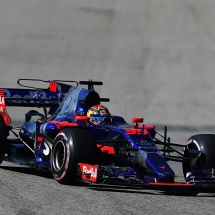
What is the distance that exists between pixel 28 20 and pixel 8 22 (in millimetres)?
688

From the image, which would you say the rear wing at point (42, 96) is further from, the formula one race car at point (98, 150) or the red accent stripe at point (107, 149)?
the red accent stripe at point (107, 149)

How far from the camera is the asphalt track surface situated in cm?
2100

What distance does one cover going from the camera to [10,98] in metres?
12.8

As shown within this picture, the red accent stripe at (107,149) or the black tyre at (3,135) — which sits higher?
the black tyre at (3,135)

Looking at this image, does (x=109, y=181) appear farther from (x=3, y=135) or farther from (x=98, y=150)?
(x=3, y=135)

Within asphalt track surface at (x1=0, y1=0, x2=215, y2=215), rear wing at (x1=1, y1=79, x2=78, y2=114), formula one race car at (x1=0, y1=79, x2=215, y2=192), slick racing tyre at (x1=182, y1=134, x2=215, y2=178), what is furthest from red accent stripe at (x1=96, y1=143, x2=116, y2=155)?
asphalt track surface at (x1=0, y1=0, x2=215, y2=215)

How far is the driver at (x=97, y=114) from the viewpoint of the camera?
11.0 m

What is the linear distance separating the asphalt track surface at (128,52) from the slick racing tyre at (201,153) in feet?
22.6

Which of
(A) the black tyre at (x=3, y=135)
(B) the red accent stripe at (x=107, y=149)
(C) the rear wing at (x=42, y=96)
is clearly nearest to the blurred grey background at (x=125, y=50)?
(C) the rear wing at (x=42, y=96)

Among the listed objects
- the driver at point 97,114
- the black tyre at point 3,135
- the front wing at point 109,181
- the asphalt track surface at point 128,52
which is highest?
the asphalt track surface at point 128,52

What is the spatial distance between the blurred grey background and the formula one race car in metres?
8.64

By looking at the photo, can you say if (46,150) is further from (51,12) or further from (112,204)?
(51,12)

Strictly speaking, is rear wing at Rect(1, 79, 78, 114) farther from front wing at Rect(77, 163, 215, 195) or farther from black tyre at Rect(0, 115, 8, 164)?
front wing at Rect(77, 163, 215, 195)

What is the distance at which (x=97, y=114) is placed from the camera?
1108 cm
